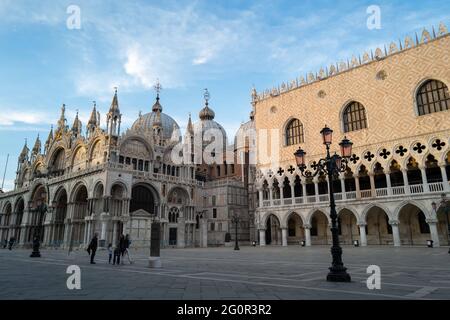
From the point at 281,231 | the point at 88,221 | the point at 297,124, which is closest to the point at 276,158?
the point at 297,124

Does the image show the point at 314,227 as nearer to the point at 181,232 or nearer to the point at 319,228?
the point at 319,228

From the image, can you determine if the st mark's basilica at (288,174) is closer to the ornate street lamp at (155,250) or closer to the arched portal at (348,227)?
the arched portal at (348,227)

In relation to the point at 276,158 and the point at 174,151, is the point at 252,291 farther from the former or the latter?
the point at 174,151

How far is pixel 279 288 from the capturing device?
7.05 m

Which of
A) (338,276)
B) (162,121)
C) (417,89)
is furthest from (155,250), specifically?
(162,121)

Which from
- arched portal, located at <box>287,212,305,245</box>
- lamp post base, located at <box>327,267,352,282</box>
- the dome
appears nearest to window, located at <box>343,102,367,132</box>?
arched portal, located at <box>287,212,305,245</box>

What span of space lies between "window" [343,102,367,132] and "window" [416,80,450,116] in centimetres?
483

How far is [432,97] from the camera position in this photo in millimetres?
26938

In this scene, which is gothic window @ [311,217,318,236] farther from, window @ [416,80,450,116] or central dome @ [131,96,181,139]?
central dome @ [131,96,181,139]

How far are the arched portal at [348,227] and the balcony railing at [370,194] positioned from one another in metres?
2.49

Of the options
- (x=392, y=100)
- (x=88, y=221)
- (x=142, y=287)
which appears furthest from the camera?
(x=88, y=221)

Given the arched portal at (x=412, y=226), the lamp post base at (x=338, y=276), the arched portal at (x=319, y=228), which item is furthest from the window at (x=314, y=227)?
the lamp post base at (x=338, y=276)

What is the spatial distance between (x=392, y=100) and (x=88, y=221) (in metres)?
31.8

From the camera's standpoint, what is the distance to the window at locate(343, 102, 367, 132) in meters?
31.1
